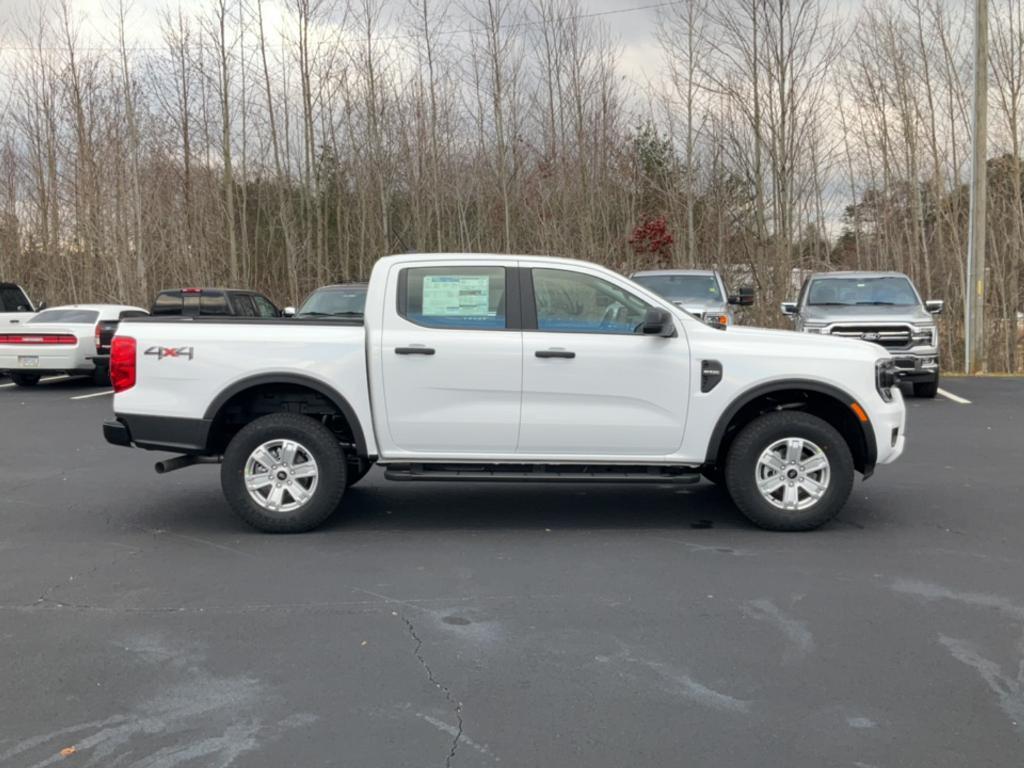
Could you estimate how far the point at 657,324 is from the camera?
6457 millimetres

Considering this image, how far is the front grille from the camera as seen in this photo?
1422cm

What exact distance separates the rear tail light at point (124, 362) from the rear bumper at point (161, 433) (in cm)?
22

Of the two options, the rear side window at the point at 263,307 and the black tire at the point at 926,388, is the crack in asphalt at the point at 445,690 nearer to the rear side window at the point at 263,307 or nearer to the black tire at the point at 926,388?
the black tire at the point at 926,388

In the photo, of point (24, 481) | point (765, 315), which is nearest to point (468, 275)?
point (24, 481)

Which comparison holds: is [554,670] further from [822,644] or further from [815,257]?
[815,257]

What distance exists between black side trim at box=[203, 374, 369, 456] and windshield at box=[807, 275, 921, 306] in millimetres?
10769

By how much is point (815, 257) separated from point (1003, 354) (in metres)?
6.16

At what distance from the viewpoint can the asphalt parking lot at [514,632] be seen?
144 inches

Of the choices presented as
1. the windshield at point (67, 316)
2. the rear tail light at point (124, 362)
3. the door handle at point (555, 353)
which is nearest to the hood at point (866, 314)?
the door handle at point (555, 353)

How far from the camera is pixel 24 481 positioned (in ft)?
28.3

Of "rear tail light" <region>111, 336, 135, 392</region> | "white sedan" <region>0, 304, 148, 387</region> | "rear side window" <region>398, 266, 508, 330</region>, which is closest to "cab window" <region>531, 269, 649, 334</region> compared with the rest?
"rear side window" <region>398, 266, 508, 330</region>

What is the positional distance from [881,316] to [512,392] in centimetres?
962

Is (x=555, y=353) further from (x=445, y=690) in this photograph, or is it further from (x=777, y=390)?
(x=445, y=690)

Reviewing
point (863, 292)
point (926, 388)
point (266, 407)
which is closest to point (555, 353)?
point (266, 407)
